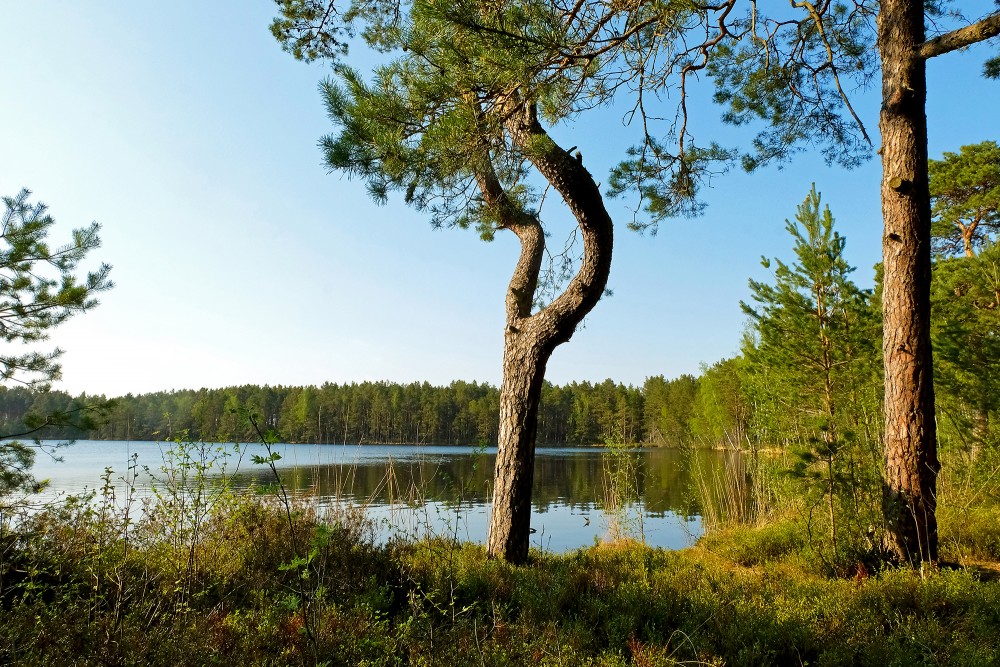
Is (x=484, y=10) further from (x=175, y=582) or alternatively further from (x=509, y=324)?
(x=175, y=582)

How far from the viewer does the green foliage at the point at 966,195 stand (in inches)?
443

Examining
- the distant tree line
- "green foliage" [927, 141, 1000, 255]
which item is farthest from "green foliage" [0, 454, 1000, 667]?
the distant tree line

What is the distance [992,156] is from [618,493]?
443 inches

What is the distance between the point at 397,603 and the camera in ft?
11.2

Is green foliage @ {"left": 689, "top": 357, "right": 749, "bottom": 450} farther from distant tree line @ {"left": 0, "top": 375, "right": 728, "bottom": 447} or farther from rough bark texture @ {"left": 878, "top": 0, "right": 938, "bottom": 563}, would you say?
distant tree line @ {"left": 0, "top": 375, "right": 728, "bottom": 447}

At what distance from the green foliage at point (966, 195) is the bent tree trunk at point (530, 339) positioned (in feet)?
34.9

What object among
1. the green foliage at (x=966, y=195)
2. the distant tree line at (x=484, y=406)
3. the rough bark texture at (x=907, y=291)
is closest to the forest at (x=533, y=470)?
the rough bark texture at (x=907, y=291)

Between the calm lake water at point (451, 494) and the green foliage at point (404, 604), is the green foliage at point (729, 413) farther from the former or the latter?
the green foliage at point (404, 604)

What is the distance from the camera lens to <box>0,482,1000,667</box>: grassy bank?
6.98ft

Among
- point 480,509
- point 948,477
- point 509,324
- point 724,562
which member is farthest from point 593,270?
point 480,509

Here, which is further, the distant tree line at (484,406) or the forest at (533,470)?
the distant tree line at (484,406)

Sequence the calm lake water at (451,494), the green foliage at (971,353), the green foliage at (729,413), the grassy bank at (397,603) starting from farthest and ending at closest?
the green foliage at (729,413), the green foliage at (971,353), the calm lake water at (451,494), the grassy bank at (397,603)

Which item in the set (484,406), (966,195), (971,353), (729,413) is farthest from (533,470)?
(484,406)

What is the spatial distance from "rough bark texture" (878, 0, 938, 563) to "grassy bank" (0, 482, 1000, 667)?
49cm
